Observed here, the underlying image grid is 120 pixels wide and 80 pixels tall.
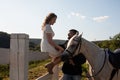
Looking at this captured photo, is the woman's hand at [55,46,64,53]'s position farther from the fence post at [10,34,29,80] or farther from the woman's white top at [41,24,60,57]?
the fence post at [10,34,29,80]

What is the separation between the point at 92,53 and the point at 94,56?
2.7 inches

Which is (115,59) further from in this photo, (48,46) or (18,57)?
(18,57)

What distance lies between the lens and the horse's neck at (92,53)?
18.2 feet

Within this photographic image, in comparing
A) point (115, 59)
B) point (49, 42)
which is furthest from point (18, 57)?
point (115, 59)

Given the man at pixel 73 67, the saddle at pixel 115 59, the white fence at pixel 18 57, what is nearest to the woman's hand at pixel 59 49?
the man at pixel 73 67

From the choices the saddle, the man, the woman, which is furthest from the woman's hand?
the saddle

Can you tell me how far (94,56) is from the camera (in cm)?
562

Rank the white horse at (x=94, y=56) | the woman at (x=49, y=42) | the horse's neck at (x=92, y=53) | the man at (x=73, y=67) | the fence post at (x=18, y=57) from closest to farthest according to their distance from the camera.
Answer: the fence post at (x=18, y=57) → the woman at (x=49, y=42) → the white horse at (x=94, y=56) → the horse's neck at (x=92, y=53) → the man at (x=73, y=67)

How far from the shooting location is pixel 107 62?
5527mm

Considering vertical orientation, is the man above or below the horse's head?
below

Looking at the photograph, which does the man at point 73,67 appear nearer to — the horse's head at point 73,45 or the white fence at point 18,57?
the horse's head at point 73,45

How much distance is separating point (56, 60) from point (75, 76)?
68cm

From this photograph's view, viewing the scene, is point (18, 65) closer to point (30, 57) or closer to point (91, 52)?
point (30, 57)

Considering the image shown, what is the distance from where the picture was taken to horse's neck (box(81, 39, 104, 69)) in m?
5.56
